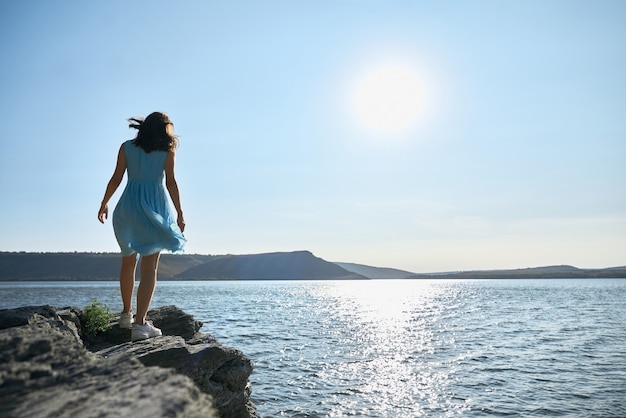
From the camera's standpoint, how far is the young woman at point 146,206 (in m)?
6.46

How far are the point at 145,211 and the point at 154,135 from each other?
43.3 inches

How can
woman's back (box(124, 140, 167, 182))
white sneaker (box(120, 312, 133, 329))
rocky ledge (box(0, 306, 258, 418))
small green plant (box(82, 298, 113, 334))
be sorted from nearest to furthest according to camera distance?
rocky ledge (box(0, 306, 258, 418)) < woman's back (box(124, 140, 167, 182)) < white sneaker (box(120, 312, 133, 329)) < small green plant (box(82, 298, 113, 334))

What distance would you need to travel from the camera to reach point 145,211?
6430 mm

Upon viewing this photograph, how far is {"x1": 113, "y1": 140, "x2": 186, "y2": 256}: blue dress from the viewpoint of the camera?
6.45 meters

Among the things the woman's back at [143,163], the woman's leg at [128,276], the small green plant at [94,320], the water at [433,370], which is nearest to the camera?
the woman's back at [143,163]

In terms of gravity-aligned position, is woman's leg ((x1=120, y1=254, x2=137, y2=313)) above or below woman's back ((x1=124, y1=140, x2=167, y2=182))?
below

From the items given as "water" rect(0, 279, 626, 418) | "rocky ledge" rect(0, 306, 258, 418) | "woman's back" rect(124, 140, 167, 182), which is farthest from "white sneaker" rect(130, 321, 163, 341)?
"water" rect(0, 279, 626, 418)

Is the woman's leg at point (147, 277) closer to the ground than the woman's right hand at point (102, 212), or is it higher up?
closer to the ground

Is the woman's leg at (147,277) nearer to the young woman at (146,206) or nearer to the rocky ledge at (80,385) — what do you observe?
the young woman at (146,206)

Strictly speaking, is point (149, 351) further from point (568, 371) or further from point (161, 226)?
point (568, 371)

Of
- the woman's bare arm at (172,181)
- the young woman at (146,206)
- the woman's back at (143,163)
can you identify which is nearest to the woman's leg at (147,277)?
the young woman at (146,206)

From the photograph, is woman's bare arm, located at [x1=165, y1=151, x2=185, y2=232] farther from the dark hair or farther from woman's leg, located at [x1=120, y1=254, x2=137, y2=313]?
woman's leg, located at [x1=120, y1=254, x2=137, y2=313]

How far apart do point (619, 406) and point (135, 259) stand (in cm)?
1302

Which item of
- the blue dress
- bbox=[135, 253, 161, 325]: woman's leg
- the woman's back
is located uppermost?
the woman's back
